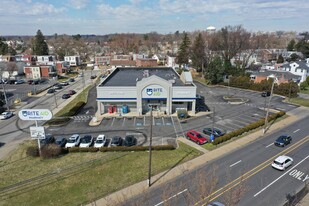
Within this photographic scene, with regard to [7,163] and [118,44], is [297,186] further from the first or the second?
[118,44]

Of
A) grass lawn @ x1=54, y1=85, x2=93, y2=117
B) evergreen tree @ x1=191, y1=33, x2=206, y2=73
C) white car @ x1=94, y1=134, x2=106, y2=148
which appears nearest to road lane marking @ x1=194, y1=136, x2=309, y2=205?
white car @ x1=94, y1=134, x2=106, y2=148

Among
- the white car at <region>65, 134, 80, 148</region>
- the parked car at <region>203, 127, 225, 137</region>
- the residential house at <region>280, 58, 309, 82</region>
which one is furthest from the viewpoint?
the residential house at <region>280, 58, 309, 82</region>

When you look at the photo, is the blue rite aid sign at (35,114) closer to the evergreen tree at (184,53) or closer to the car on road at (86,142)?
the car on road at (86,142)

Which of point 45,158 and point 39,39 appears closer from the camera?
point 45,158

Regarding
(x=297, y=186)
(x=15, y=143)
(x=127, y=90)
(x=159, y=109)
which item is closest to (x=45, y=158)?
(x=15, y=143)

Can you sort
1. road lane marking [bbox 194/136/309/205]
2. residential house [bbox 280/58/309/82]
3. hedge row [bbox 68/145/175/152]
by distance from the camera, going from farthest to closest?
residential house [bbox 280/58/309/82] → hedge row [bbox 68/145/175/152] → road lane marking [bbox 194/136/309/205]

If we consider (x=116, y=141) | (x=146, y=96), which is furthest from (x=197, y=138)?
(x=146, y=96)

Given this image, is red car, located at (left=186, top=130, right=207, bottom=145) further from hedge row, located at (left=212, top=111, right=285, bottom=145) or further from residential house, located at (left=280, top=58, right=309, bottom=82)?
residential house, located at (left=280, top=58, right=309, bottom=82)

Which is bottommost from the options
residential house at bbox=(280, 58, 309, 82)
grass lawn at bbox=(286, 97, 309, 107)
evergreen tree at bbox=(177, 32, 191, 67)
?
grass lawn at bbox=(286, 97, 309, 107)
